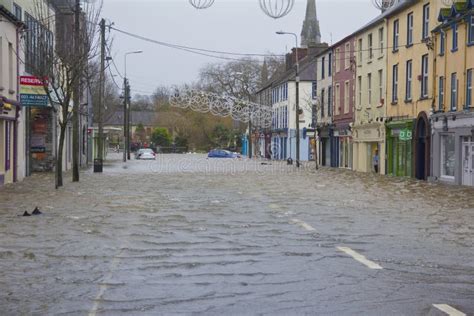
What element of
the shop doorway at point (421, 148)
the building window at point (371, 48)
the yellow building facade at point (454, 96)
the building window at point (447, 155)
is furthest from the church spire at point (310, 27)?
the building window at point (447, 155)

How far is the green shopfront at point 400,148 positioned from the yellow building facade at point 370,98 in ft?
3.14

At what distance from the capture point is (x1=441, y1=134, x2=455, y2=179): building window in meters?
30.1

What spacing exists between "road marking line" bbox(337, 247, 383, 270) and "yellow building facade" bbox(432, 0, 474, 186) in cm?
1863

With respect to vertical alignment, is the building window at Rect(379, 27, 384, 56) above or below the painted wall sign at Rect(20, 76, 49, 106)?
above

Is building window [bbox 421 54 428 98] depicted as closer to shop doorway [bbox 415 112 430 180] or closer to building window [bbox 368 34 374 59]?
shop doorway [bbox 415 112 430 180]

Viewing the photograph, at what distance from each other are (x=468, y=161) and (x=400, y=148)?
27.1 feet

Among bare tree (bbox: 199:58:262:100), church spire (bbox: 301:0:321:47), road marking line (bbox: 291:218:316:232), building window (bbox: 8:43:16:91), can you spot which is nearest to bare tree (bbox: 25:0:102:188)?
building window (bbox: 8:43:16:91)

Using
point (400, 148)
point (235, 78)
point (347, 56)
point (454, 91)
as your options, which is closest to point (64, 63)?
point (454, 91)

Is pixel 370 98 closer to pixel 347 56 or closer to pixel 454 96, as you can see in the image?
pixel 347 56

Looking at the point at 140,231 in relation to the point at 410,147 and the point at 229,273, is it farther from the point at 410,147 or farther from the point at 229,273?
the point at 410,147

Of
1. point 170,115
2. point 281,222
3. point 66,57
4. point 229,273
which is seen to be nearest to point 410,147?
point 66,57

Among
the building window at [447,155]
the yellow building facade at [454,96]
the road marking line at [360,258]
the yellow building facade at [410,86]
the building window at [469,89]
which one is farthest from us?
the yellow building facade at [410,86]

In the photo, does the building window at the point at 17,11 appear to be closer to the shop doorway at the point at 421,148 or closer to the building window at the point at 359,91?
the shop doorway at the point at 421,148

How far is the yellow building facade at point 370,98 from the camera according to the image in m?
39.6
